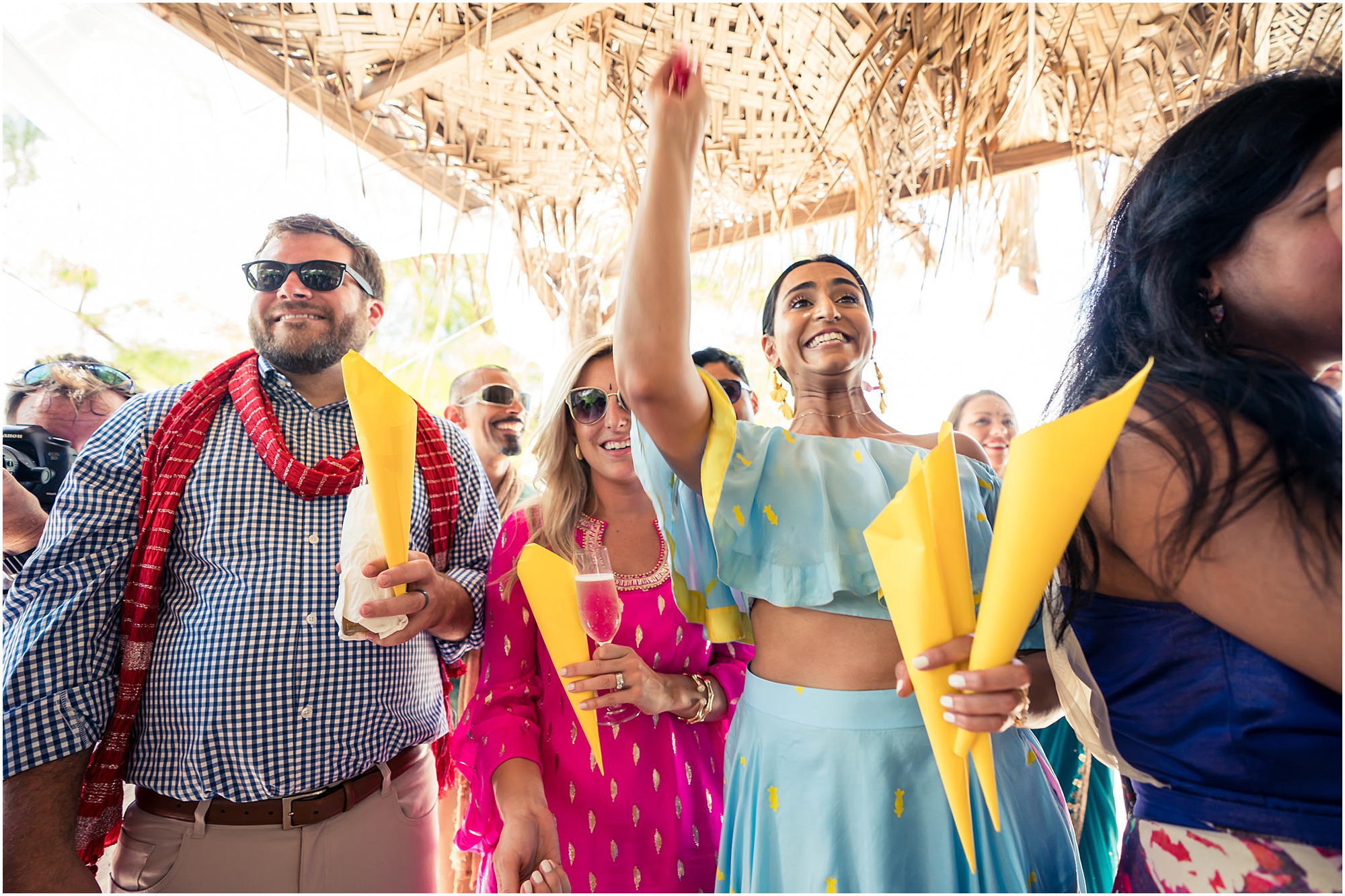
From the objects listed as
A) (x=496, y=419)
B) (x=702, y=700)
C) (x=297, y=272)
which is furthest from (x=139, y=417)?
(x=496, y=419)

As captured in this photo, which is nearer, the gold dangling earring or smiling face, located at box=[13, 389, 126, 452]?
the gold dangling earring

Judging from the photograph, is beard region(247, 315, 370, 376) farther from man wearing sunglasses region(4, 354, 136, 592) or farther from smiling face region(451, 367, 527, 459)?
smiling face region(451, 367, 527, 459)

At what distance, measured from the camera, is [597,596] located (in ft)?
4.93

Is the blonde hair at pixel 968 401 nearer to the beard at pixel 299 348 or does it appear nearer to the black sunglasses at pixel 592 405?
the black sunglasses at pixel 592 405

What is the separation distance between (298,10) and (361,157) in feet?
2.40

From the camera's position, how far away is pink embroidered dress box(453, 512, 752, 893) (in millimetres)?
1699

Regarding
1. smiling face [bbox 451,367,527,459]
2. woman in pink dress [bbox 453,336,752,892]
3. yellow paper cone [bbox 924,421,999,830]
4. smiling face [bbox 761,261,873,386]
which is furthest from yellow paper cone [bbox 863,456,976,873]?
smiling face [bbox 451,367,527,459]

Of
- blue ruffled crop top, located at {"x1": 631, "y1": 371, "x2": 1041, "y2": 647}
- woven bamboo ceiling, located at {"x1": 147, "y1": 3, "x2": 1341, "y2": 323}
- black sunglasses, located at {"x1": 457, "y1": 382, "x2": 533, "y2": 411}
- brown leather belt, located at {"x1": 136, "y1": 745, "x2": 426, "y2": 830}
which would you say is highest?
woven bamboo ceiling, located at {"x1": 147, "y1": 3, "x2": 1341, "y2": 323}

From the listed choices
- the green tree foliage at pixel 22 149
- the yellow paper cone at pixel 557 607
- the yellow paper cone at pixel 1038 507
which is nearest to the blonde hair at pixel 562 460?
the yellow paper cone at pixel 557 607

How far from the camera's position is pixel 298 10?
7.11ft

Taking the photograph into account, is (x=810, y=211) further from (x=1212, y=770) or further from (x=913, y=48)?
(x=1212, y=770)

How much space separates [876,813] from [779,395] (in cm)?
114

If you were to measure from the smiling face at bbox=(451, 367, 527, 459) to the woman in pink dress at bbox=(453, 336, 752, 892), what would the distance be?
1679mm

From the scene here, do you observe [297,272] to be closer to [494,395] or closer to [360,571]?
[360,571]
